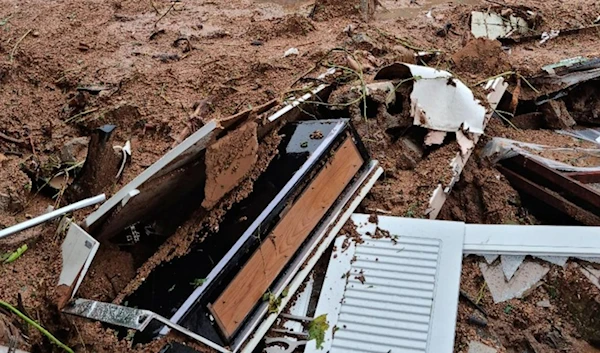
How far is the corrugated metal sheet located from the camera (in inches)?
93.4

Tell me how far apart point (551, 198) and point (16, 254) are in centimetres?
248

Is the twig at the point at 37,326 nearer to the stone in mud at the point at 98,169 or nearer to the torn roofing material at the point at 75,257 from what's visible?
the torn roofing material at the point at 75,257

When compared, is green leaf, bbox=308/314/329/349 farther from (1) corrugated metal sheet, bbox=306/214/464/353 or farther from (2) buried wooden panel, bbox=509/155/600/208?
(2) buried wooden panel, bbox=509/155/600/208

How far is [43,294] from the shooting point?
90.4 inches

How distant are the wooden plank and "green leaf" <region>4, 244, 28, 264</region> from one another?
2.86 ft

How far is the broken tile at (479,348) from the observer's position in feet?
7.77

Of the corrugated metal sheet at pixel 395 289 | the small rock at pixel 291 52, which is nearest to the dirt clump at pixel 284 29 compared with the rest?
the small rock at pixel 291 52

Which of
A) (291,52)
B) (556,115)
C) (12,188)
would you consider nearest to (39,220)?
(12,188)

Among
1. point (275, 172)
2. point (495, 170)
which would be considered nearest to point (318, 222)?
point (275, 172)

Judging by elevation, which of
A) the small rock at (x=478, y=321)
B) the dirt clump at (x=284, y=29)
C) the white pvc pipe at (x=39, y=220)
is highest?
the dirt clump at (x=284, y=29)

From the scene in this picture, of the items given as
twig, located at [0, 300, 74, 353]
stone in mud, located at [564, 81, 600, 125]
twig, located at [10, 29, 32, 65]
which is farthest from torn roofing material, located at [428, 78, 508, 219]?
twig, located at [10, 29, 32, 65]

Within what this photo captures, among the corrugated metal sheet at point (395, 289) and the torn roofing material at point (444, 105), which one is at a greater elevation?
the torn roofing material at point (444, 105)

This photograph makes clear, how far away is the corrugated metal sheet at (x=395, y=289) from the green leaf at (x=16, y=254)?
49.1 inches

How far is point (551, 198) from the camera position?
3027 millimetres
